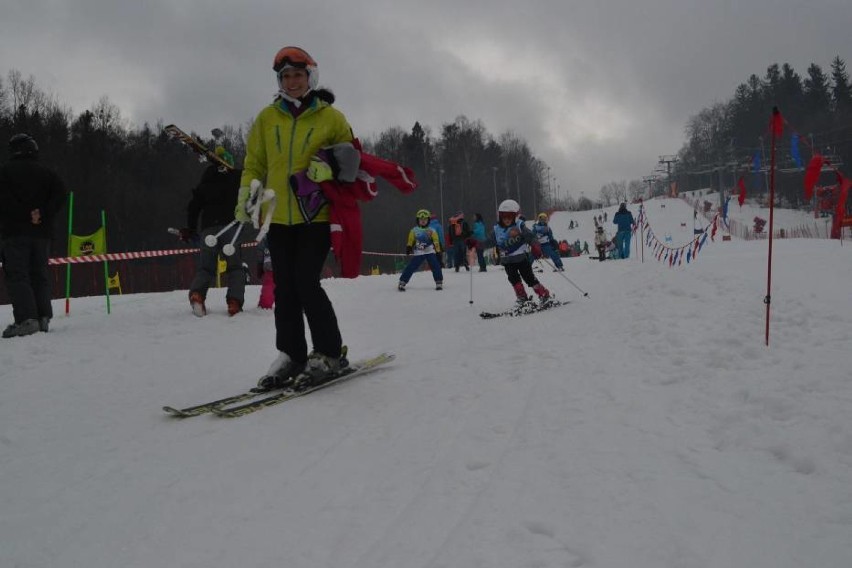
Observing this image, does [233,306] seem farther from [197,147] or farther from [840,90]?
[840,90]

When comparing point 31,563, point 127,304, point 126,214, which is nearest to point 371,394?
point 31,563

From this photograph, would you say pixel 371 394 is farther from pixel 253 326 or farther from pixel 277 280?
pixel 253 326

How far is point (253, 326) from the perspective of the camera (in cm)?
621

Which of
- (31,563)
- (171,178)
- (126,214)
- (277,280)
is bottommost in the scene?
(31,563)

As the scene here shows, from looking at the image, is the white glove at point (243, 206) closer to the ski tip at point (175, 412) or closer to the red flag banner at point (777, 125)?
the ski tip at point (175, 412)

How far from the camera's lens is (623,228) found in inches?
728

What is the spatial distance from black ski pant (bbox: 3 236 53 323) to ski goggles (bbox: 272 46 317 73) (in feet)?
12.5

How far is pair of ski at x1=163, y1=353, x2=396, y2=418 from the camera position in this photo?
2949 millimetres

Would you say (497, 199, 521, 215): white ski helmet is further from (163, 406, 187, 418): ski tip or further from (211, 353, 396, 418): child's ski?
(163, 406, 187, 418): ski tip

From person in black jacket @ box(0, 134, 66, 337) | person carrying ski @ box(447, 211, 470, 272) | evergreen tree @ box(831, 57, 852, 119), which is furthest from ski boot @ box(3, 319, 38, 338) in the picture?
evergreen tree @ box(831, 57, 852, 119)

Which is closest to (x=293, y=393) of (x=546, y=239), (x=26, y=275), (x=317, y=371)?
(x=317, y=371)

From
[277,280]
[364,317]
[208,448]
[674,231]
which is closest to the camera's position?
[208,448]

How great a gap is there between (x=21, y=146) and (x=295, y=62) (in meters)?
4.00

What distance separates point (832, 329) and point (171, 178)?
44762 mm
